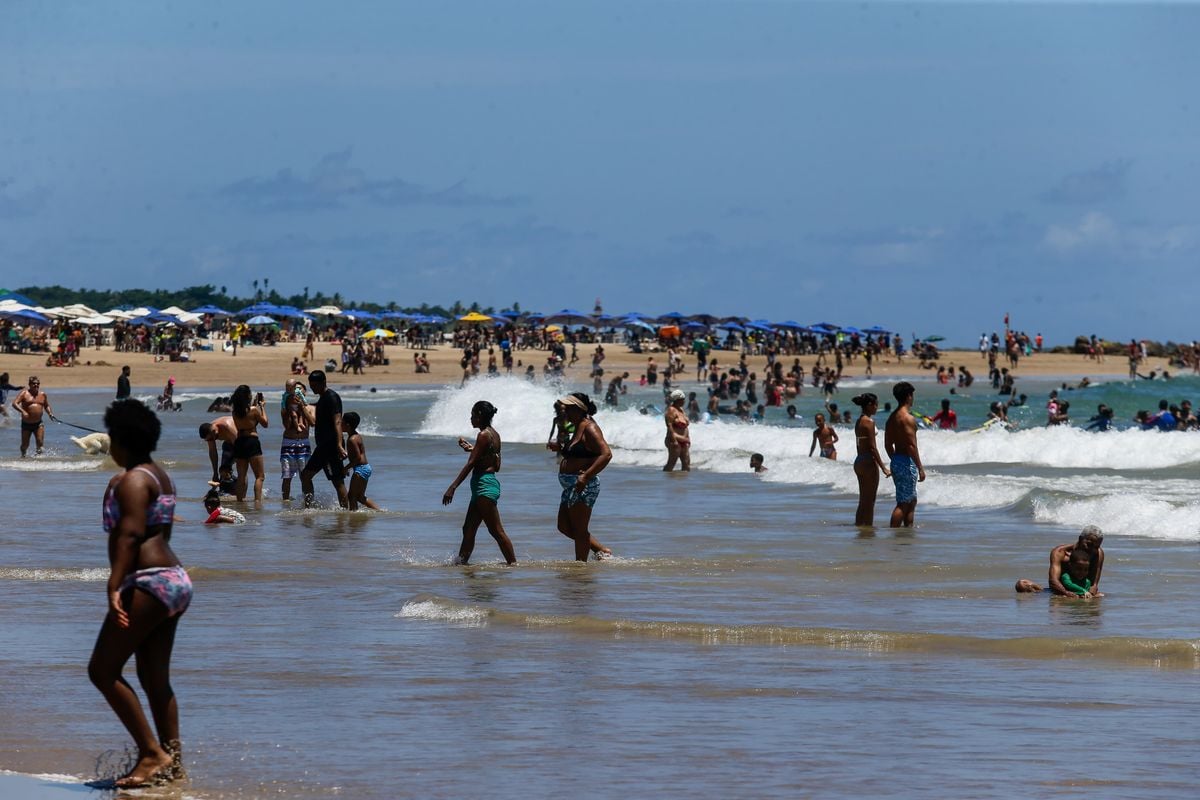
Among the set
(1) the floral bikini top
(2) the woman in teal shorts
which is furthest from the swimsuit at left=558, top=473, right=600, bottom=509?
(1) the floral bikini top

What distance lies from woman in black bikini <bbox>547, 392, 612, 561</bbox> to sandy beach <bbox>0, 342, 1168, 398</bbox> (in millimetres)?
42451

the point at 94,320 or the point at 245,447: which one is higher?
the point at 94,320

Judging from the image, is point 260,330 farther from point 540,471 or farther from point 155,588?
point 155,588

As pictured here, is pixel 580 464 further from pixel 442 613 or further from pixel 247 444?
pixel 247 444

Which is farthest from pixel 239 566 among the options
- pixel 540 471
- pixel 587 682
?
pixel 540 471

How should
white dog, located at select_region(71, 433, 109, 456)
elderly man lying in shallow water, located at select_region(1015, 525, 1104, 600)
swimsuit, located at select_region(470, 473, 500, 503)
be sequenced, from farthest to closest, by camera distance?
1. white dog, located at select_region(71, 433, 109, 456)
2. swimsuit, located at select_region(470, 473, 500, 503)
3. elderly man lying in shallow water, located at select_region(1015, 525, 1104, 600)

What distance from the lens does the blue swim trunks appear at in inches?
644

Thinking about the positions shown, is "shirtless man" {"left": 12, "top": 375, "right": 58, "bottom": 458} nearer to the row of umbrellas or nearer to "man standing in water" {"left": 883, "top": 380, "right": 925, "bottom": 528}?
"man standing in water" {"left": 883, "top": 380, "right": 925, "bottom": 528}

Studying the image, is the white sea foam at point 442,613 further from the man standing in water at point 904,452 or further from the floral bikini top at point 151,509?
the man standing in water at point 904,452

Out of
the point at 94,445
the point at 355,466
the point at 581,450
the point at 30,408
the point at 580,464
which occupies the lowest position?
the point at 94,445

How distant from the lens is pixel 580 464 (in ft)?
41.6

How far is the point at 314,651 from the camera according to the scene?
30.8ft

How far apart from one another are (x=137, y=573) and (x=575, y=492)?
698cm

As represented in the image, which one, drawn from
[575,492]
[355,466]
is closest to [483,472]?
[575,492]
